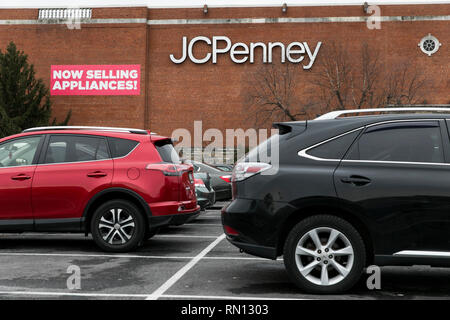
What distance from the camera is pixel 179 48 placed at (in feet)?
133

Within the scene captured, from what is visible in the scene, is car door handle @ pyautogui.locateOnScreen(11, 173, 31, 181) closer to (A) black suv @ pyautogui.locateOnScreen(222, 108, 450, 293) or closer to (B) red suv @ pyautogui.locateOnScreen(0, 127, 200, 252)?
(B) red suv @ pyautogui.locateOnScreen(0, 127, 200, 252)

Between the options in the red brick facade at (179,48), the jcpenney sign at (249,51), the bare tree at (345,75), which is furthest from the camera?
the jcpenney sign at (249,51)

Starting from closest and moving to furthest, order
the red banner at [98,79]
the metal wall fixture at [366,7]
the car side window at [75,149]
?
the car side window at [75,149] < the metal wall fixture at [366,7] < the red banner at [98,79]

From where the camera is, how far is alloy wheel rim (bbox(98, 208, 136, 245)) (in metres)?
7.82

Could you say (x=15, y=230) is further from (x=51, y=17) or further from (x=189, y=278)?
(x=51, y=17)

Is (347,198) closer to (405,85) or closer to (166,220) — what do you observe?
(166,220)

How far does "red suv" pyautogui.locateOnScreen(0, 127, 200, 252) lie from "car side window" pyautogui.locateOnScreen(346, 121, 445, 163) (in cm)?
326

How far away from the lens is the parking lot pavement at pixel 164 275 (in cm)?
539

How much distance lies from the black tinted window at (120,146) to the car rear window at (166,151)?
355mm

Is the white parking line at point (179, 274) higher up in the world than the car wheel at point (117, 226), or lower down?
lower down

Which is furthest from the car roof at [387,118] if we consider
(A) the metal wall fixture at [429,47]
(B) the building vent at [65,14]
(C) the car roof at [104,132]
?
(B) the building vent at [65,14]

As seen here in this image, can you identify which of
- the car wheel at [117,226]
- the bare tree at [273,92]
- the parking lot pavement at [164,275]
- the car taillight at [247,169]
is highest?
the bare tree at [273,92]

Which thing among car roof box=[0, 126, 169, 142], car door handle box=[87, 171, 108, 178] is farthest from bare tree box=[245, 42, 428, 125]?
car door handle box=[87, 171, 108, 178]

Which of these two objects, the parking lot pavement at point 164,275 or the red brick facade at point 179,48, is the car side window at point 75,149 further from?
the red brick facade at point 179,48
